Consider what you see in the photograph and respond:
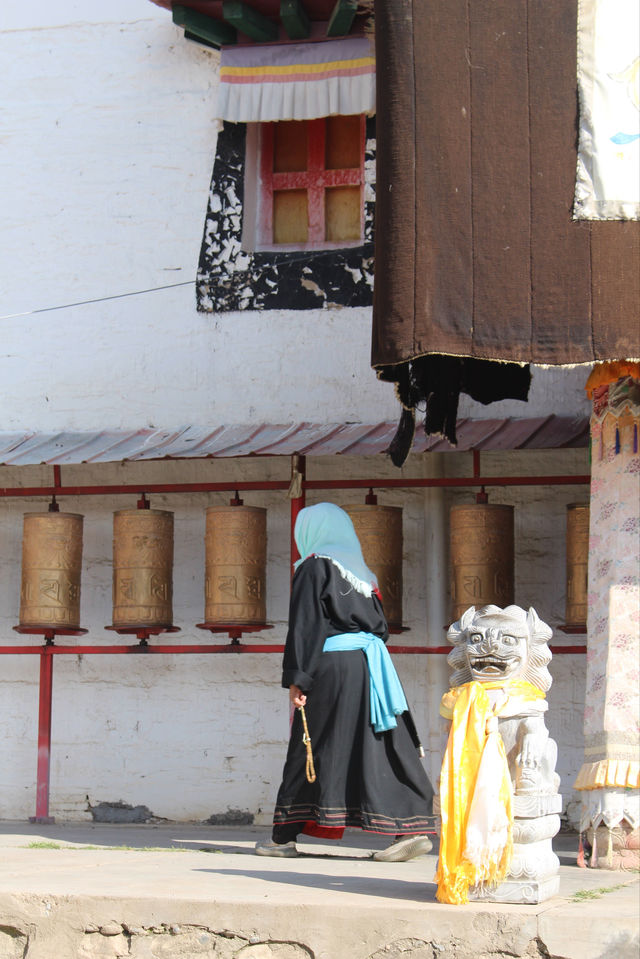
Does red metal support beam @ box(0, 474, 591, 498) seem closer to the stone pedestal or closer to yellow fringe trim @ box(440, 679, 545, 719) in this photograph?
the stone pedestal

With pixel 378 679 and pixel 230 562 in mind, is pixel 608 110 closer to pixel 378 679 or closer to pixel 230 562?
pixel 378 679

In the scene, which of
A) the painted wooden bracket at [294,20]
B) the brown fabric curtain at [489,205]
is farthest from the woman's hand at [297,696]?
the painted wooden bracket at [294,20]

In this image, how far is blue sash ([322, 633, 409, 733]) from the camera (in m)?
5.63

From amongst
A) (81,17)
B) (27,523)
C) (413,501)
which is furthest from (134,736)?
(81,17)

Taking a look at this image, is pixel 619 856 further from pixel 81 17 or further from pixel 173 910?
pixel 81 17

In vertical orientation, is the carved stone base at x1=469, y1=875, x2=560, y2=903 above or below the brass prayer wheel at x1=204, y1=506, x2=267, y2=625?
below

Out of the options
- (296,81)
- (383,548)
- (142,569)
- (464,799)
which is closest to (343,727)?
(464,799)

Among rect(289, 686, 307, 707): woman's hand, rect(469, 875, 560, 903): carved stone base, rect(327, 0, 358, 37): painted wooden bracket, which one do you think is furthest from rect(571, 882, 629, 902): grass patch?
rect(327, 0, 358, 37): painted wooden bracket

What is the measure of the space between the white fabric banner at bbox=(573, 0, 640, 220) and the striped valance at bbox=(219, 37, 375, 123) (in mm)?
2209

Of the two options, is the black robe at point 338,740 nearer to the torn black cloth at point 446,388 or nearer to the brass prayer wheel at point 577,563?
the torn black cloth at point 446,388

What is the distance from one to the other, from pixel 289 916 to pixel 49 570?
10.9 feet

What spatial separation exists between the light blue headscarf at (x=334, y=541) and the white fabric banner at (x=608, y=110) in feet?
5.12

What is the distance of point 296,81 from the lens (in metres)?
7.53

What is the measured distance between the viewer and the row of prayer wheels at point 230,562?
264 inches
